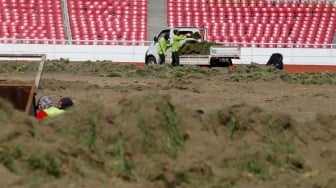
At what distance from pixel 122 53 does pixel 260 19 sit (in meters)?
9.41

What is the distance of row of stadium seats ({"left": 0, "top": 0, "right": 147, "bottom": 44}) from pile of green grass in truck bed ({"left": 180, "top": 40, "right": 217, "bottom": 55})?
840 centimetres

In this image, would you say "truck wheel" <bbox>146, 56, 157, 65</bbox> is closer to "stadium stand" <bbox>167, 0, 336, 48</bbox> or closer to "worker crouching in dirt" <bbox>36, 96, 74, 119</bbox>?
"stadium stand" <bbox>167, 0, 336, 48</bbox>

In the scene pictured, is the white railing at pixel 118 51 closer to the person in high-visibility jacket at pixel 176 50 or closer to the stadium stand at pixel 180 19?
the stadium stand at pixel 180 19

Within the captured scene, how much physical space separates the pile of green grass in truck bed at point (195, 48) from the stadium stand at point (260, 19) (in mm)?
7873

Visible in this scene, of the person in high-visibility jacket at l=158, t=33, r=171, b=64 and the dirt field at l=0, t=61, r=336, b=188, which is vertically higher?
the dirt field at l=0, t=61, r=336, b=188

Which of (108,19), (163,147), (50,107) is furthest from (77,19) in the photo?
(163,147)

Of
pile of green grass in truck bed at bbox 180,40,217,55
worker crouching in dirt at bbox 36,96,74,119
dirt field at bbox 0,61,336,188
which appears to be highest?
dirt field at bbox 0,61,336,188

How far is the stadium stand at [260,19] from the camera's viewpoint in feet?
129

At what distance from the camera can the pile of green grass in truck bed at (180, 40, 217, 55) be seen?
30322 millimetres

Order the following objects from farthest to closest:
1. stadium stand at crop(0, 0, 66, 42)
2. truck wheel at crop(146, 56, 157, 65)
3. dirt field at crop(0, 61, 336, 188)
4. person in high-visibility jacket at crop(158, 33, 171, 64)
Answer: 1. stadium stand at crop(0, 0, 66, 42)
2. truck wheel at crop(146, 56, 157, 65)
3. person in high-visibility jacket at crop(158, 33, 171, 64)
4. dirt field at crop(0, 61, 336, 188)

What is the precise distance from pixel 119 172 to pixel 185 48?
22.1 metres

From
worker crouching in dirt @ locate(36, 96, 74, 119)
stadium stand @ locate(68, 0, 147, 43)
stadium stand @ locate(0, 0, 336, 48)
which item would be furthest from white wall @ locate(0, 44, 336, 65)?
worker crouching in dirt @ locate(36, 96, 74, 119)

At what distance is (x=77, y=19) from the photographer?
130ft

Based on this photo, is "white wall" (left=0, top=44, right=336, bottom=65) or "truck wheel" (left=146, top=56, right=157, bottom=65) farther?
A: "white wall" (left=0, top=44, right=336, bottom=65)
